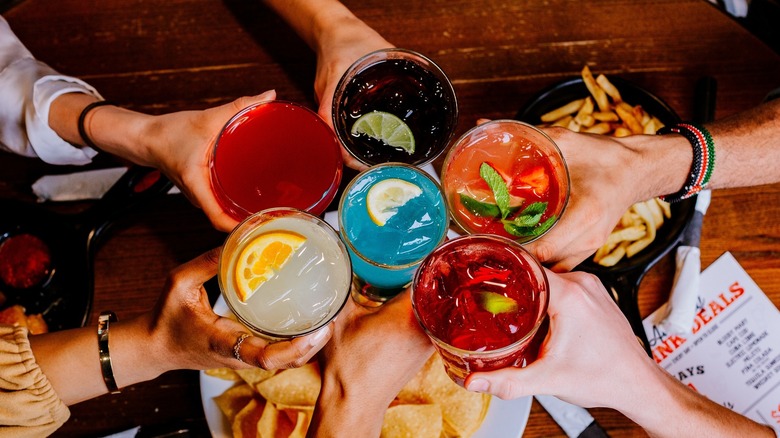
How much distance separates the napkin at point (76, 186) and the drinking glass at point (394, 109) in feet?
2.52

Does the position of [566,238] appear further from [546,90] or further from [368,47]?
[368,47]

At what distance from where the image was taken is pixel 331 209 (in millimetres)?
1908

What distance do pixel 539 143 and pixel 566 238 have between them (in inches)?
10.7

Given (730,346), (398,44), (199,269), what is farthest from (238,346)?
(730,346)

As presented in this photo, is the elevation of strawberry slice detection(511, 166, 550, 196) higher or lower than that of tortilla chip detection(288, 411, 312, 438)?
higher

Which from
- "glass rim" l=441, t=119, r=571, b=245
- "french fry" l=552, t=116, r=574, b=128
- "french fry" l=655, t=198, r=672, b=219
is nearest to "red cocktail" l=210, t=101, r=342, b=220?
"glass rim" l=441, t=119, r=571, b=245

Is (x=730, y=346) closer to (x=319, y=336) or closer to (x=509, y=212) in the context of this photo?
(x=509, y=212)

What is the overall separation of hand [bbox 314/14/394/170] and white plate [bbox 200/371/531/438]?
902mm

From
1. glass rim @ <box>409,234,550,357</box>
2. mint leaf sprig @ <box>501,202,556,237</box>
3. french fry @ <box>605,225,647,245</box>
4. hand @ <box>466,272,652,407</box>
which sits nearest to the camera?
glass rim @ <box>409,234,550,357</box>

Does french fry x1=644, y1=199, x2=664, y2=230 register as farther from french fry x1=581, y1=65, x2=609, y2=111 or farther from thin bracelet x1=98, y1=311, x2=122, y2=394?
thin bracelet x1=98, y1=311, x2=122, y2=394

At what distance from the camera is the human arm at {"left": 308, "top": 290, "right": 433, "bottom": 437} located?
1.47 meters

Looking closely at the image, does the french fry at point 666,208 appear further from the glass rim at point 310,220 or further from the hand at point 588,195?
the glass rim at point 310,220

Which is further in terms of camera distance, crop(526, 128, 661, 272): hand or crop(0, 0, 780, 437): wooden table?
crop(0, 0, 780, 437): wooden table

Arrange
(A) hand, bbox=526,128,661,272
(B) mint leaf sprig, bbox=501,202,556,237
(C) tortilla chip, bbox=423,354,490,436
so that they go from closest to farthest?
(B) mint leaf sprig, bbox=501,202,556,237
(A) hand, bbox=526,128,661,272
(C) tortilla chip, bbox=423,354,490,436
